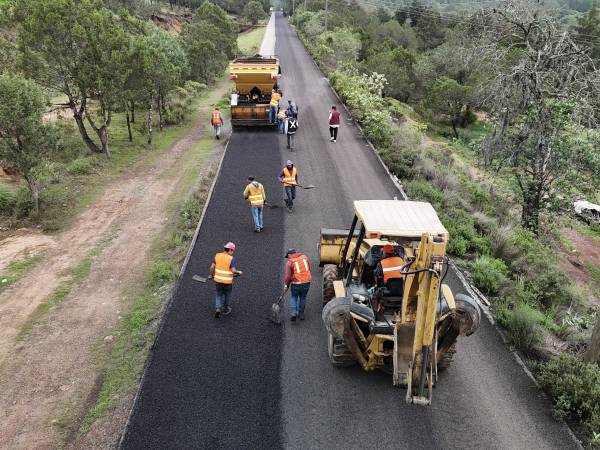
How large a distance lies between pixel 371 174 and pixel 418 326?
11932 mm

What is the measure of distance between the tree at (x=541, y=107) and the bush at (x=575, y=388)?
330 inches

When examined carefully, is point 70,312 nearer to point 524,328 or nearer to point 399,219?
point 399,219

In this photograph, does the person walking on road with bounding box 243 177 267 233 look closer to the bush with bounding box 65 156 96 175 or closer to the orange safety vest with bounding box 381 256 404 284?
the orange safety vest with bounding box 381 256 404 284

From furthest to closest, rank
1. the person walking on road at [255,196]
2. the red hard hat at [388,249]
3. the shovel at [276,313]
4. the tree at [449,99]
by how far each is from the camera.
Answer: the tree at [449,99], the person walking on road at [255,196], the shovel at [276,313], the red hard hat at [388,249]

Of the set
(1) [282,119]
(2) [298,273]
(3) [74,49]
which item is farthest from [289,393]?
(3) [74,49]

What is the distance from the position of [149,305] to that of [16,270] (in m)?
4.57

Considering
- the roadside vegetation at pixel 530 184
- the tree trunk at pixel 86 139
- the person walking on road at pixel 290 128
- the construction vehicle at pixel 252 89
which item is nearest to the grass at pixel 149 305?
the person walking on road at pixel 290 128

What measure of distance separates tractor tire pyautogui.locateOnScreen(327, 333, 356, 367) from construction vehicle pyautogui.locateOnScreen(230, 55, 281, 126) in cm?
1642

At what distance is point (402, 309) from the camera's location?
6566 mm

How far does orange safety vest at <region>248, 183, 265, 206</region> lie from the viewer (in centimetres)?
1203

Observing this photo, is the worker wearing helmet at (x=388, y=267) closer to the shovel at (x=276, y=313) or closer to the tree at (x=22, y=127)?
the shovel at (x=276, y=313)

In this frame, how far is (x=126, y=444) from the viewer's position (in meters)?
6.50

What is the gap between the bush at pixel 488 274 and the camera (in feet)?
34.4

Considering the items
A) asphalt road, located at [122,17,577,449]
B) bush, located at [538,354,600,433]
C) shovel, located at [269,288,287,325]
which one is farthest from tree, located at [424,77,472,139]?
shovel, located at [269,288,287,325]
